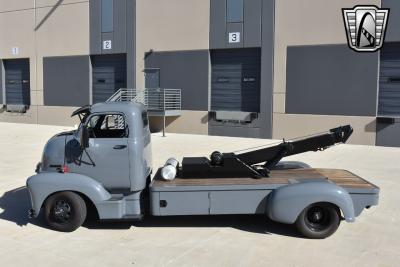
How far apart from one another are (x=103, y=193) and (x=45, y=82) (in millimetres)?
21202

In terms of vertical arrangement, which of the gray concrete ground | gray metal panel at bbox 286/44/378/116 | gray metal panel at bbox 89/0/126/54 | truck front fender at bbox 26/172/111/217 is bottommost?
the gray concrete ground

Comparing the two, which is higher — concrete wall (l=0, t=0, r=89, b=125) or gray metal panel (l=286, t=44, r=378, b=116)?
concrete wall (l=0, t=0, r=89, b=125)

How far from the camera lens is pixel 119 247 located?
592 cm

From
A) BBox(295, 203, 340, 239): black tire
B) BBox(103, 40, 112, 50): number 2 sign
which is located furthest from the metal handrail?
BBox(295, 203, 340, 239): black tire

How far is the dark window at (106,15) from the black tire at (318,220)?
1913cm

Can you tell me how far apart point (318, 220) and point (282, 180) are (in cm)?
74

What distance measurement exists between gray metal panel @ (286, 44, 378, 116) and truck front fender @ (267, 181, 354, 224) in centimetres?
1258

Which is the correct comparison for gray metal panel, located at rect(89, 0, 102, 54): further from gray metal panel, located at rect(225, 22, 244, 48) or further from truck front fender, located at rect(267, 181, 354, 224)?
truck front fender, located at rect(267, 181, 354, 224)

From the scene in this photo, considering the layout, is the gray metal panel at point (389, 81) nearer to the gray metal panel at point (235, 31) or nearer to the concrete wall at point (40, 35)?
the gray metal panel at point (235, 31)

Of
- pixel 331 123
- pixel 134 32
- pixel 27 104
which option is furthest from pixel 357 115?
pixel 27 104

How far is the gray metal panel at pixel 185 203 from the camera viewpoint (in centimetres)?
632

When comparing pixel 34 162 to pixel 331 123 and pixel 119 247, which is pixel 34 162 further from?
pixel 331 123

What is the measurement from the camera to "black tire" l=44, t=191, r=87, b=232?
21.4 ft

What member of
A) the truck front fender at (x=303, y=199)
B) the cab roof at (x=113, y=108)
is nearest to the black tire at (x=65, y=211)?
the cab roof at (x=113, y=108)
